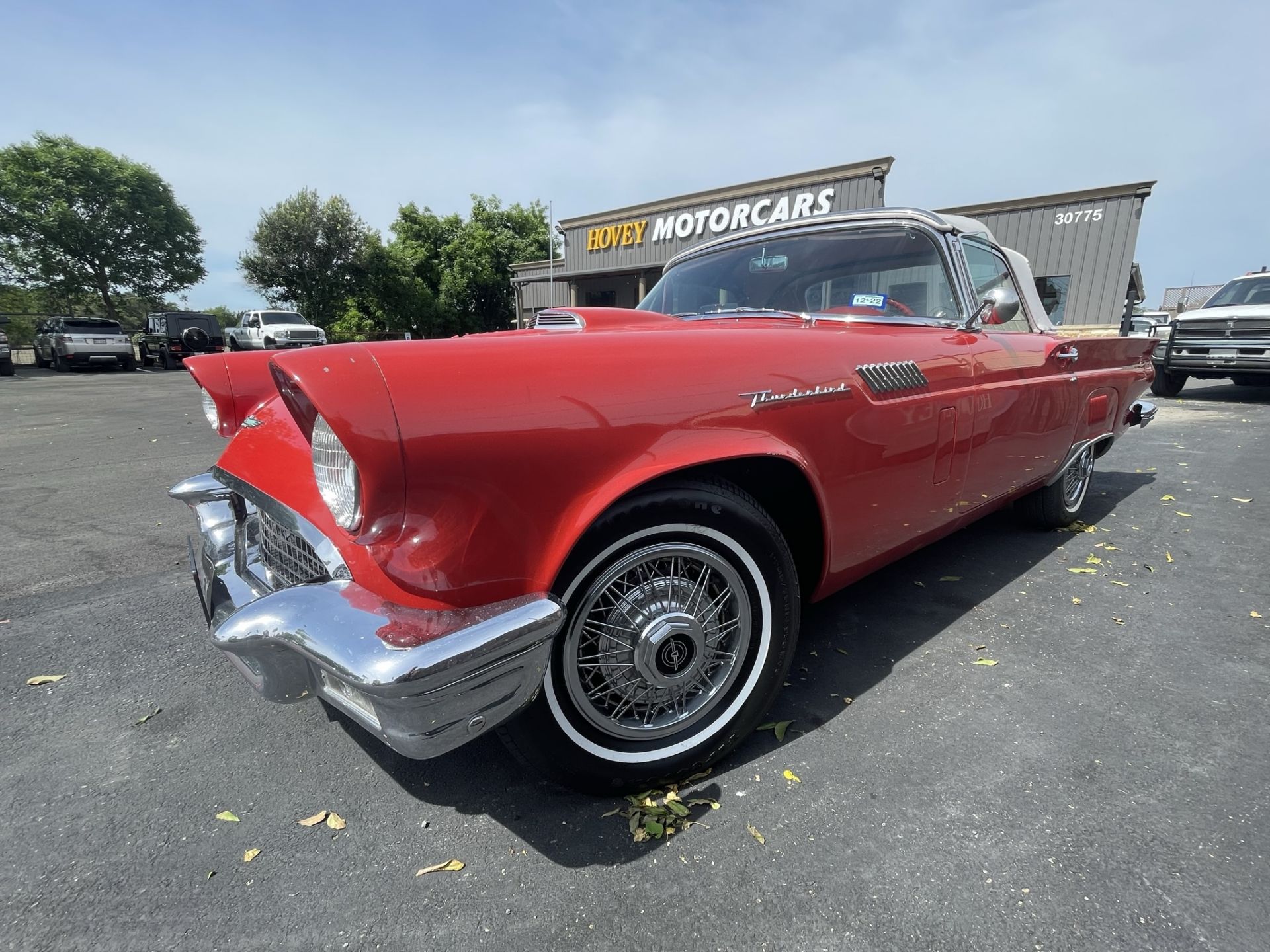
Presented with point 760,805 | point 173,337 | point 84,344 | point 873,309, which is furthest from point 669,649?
point 84,344

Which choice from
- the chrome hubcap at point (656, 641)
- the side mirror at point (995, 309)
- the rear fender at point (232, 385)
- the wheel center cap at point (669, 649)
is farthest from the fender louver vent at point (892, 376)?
the rear fender at point (232, 385)

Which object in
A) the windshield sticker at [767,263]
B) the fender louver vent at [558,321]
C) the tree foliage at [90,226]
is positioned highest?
the tree foliage at [90,226]

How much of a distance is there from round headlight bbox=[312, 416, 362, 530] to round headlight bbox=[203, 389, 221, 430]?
1.22m

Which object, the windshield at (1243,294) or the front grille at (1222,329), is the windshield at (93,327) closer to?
the front grille at (1222,329)

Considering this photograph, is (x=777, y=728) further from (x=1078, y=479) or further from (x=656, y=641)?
(x=1078, y=479)

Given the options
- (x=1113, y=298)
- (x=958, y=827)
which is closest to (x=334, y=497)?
(x=958, y=827)

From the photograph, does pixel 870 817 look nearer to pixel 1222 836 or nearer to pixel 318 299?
pixel 1222 836

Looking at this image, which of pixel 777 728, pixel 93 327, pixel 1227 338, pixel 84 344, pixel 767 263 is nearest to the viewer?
pixel 777 728

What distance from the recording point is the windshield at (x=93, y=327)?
64.3 ft

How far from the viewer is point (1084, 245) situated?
13.5 meters

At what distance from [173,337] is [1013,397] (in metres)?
24.9

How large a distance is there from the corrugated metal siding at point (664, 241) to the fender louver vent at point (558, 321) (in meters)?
10.5

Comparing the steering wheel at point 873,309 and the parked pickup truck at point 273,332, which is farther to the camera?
the parked pickup truck at point 273,332

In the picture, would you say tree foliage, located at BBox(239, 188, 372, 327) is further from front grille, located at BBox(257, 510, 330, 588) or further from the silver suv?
front grille, located at BBox(257, 510, 330, 588)
